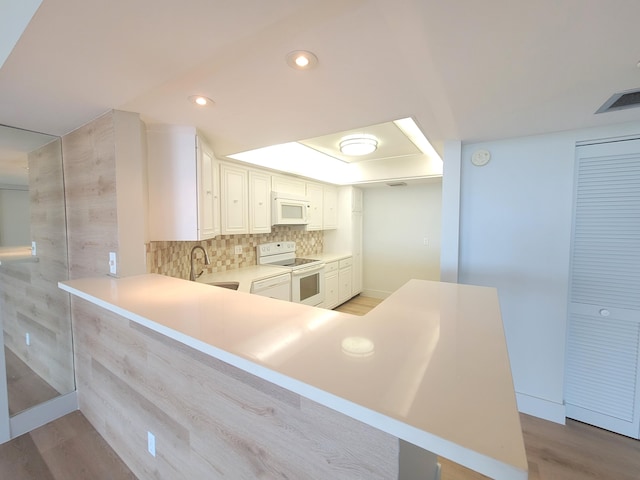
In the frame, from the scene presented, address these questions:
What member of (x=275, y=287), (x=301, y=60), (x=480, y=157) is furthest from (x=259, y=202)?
(x=480, y=157)

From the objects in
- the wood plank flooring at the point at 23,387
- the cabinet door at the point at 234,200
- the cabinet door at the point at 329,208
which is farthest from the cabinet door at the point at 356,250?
the wood plank flooring at the point at 23,387

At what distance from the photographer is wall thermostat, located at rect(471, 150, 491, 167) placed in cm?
225

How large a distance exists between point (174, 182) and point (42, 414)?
201cm

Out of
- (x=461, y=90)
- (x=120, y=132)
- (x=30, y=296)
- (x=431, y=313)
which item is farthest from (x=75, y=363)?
(x=461, y=90)

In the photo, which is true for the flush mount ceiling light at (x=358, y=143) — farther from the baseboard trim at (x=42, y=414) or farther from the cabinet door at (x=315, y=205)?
the baseboard trim at (x=42, y=414)

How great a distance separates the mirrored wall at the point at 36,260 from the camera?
2.08 meters

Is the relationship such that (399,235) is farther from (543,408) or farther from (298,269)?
(543,408)

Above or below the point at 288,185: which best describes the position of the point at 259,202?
below

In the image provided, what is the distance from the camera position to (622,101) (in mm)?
1534

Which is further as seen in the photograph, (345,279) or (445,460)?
(345,279)

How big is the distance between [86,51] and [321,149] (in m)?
2.88

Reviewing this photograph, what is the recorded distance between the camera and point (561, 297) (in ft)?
6.70

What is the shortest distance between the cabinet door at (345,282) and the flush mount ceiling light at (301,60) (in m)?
3.60

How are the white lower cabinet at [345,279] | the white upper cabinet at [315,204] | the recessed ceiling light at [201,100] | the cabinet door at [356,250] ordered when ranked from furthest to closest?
the cabinet door at [356,250], the white lower cabinet at [345,279], the white upper cabinet at [315,204], the recessed ceiling light at [201,100]
